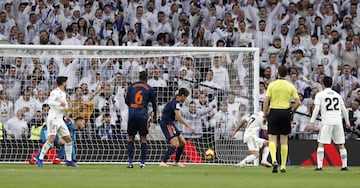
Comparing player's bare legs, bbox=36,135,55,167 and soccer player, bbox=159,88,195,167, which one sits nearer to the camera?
player's bare legs, bbox=36,135,55,167

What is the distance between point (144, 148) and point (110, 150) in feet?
11.9

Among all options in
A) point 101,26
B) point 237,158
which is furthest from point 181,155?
point 101,26

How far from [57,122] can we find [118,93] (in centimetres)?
410

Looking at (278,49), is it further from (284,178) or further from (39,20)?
(284,178)

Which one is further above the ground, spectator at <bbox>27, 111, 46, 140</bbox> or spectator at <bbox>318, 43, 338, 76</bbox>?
spectator at <bbox>318, 43, 338, 76</bbox>

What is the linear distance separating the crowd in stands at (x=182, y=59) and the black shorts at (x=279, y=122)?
6.10 metres

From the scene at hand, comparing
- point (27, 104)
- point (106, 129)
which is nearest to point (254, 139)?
point (106, 129)

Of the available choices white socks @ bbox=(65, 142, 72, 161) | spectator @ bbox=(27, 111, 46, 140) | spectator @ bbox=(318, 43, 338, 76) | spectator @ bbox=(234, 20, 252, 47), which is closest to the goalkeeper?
spectator @ bbox=(27, 111, 46, 140)

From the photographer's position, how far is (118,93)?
27797mm

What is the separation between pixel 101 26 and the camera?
1215 inches

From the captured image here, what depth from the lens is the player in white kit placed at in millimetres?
23781

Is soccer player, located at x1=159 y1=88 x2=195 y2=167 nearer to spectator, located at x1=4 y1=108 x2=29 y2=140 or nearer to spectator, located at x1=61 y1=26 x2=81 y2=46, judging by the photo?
spectator, located at x1=4 y1=108 x2=29 y2=140

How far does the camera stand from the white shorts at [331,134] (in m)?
23.2

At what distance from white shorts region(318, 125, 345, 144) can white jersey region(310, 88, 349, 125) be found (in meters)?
0.12
